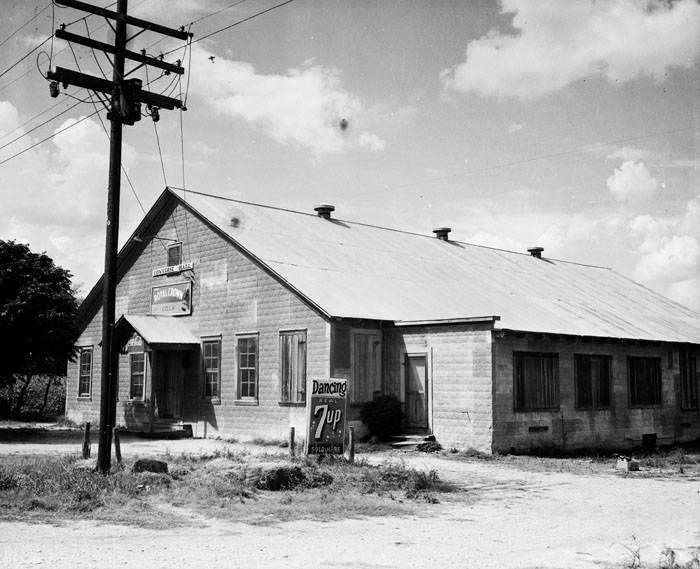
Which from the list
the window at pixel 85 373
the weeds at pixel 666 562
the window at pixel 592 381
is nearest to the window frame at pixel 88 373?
the window at pixel 85 373

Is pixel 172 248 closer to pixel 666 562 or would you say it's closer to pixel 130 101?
pixel 130 101

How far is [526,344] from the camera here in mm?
21891

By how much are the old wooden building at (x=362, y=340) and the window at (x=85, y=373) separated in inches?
3.0

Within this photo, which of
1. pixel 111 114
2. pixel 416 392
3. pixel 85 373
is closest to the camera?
pixel 111 114

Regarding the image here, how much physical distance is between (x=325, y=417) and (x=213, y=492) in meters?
4.03

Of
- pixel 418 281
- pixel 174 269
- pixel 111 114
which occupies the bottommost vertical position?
pixel 418 281

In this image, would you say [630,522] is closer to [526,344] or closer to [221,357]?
[526,344]

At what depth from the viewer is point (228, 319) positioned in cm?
2595

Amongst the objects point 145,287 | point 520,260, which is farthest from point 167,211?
point 520,260

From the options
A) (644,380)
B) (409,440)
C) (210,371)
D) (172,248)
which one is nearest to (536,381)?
(409,440)

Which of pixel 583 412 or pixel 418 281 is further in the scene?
pixel 418 281

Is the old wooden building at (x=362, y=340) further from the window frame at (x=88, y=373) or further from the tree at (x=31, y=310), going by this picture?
the tree at (x=31, y=310)

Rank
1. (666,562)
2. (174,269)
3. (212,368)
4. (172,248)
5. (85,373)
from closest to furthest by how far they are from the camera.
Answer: (666,562), (212,368), (174,269), (172,248), (85,373)

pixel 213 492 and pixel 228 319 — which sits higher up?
pixel 228 319
